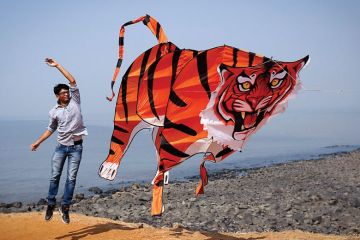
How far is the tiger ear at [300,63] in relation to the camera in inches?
285

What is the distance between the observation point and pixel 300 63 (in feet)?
24.1

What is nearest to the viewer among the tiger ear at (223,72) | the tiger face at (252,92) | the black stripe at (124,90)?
the tiger ear at (223,72)

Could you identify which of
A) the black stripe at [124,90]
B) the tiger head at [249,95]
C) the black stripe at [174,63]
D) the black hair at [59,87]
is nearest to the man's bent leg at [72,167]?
the black hair at [59,87]

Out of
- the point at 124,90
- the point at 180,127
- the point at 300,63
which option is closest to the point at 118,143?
the point at 124,90

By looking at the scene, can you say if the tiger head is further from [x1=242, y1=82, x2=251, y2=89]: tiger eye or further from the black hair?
the black hair

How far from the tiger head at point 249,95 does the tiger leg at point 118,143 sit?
7.05 ft

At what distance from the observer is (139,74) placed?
896cm

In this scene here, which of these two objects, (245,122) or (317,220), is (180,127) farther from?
(317,220)

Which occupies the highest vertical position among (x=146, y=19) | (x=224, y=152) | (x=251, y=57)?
(x=146, y=19)

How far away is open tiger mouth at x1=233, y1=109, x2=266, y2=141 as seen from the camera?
7586 millimetres

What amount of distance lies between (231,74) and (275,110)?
118cm

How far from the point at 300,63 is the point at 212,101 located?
5.41ft

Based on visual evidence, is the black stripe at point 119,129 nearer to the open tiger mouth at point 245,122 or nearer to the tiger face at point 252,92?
the tiger face at point 252,92

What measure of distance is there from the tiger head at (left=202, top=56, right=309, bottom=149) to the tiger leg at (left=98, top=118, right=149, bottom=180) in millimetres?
2150
